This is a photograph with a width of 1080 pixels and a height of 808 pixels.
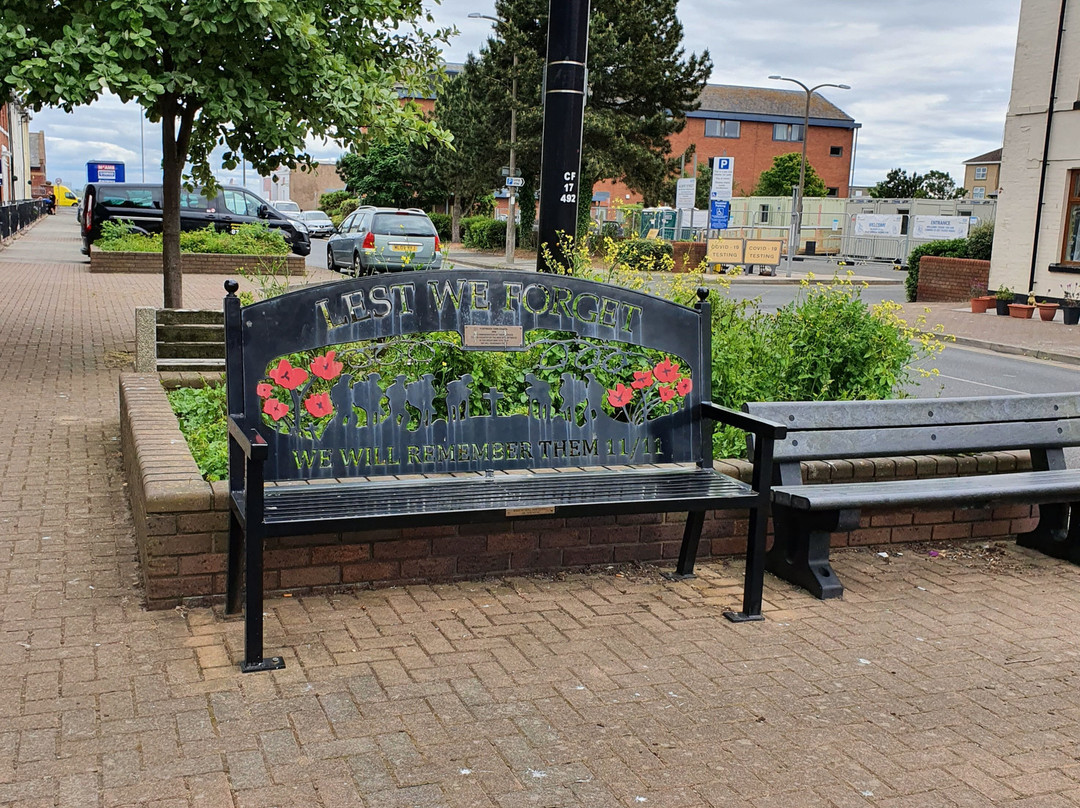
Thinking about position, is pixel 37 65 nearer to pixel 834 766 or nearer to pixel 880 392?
pixel 880 392

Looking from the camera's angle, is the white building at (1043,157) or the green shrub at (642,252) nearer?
the green shrub at (642,252)

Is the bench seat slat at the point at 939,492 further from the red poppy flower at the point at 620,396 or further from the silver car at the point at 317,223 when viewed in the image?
the silver car at the point at 317,223

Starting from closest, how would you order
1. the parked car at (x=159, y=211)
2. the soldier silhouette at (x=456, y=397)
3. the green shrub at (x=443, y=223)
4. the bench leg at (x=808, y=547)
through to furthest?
1. the soldier silhouette at (x=456, y=397)
2. the bench leg at (x=808, y=547)
3. the parked car at (x=159, y=211)
4. the green shrub at (x=443, y=223)

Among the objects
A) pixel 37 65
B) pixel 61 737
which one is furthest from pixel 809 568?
pixel 37 65

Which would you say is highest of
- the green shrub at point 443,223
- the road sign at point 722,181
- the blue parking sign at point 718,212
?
the road sign at point 722,181

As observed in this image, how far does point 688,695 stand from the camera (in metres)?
3.81

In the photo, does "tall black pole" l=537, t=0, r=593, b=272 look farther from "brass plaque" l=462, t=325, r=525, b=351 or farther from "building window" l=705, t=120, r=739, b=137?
"building window" l=705, t=120, r=739, b=137

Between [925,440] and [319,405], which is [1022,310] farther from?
[319,405]

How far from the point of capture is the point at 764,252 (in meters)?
34.5

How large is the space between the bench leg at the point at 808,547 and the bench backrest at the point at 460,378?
547mm

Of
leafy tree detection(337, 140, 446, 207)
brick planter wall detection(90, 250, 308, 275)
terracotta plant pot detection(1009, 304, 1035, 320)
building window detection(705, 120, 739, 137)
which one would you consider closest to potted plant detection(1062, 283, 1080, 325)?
terracotta plant pot detection(1009, 304, 1035, 320)

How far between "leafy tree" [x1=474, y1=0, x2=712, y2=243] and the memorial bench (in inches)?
1302

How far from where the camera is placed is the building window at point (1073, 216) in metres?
21.9

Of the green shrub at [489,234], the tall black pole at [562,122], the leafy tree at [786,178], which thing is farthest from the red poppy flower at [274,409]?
the leafy tree at [786,178]
